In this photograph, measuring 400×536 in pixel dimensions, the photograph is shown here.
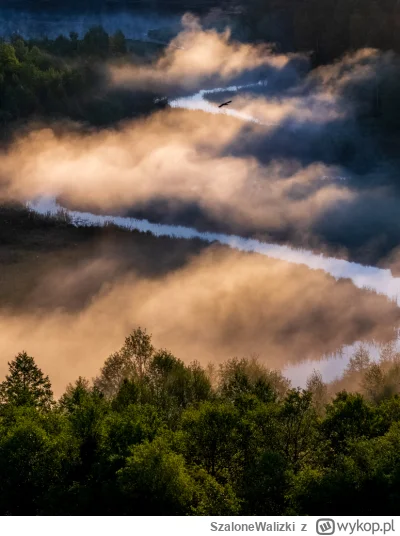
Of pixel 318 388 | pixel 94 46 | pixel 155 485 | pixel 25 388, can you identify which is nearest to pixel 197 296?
pixel 318 388

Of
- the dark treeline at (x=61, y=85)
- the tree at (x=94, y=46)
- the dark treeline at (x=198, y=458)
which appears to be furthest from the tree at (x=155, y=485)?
the tree at (x=94, y=46)

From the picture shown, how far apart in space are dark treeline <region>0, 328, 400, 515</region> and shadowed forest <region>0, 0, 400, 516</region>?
0.44ft

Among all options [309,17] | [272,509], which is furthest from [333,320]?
[309,17]

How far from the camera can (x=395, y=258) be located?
127 m

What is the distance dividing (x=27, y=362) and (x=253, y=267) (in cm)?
6869

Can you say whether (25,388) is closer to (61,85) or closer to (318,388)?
(318,388)

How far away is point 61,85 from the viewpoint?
174875mm

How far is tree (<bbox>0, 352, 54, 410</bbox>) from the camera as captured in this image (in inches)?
2281

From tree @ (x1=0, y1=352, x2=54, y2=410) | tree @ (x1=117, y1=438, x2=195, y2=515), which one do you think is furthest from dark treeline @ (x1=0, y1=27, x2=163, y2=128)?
tree @ (x1=117, y1=438, x2=195, y2=515)

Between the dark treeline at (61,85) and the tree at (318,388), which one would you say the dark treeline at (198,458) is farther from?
the dark treeline at (61,85)

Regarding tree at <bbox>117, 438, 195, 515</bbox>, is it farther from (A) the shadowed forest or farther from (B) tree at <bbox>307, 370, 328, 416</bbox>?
(B) tree at <bbox>307, 370, 328, 416</bbox>

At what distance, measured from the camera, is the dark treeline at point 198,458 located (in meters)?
41.5
